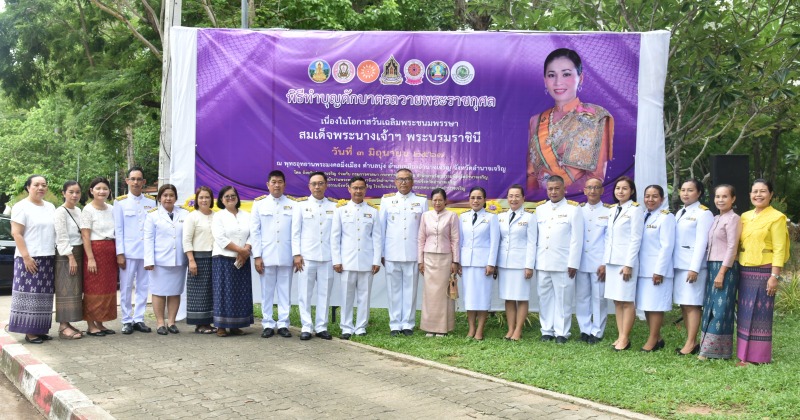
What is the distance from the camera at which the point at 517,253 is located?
6832 millimetres

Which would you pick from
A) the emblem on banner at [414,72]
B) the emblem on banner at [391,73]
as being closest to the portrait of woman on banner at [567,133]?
the emblem on banner at [414,72]

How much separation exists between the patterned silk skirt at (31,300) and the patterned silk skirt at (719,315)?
566cm

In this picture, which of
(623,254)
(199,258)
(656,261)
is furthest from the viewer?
(199,258)

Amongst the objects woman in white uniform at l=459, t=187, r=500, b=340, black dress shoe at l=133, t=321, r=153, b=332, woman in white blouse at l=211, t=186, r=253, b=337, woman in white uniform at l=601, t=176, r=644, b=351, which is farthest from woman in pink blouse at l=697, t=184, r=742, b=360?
black dress shoe at l=133, t=321, r=153, b=332

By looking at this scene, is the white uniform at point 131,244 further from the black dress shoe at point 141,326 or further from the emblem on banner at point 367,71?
the emblem on banner at point 367,71

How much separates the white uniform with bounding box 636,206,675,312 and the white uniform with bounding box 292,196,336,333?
2.82 metres

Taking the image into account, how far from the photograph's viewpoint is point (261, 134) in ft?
24.8

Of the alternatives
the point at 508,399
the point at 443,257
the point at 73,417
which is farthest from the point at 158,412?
the point at 443,257

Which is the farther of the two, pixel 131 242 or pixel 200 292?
pixel 131 242

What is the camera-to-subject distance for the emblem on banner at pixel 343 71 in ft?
24.6

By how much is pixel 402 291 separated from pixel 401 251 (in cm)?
42

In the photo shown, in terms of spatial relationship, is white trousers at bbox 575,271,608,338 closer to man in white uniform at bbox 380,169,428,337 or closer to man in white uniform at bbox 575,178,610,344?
man in white uniform at bbox 575,178,610,344

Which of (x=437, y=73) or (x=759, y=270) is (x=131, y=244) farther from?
(x=759, y=270)

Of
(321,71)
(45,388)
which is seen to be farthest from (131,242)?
(321,71)
